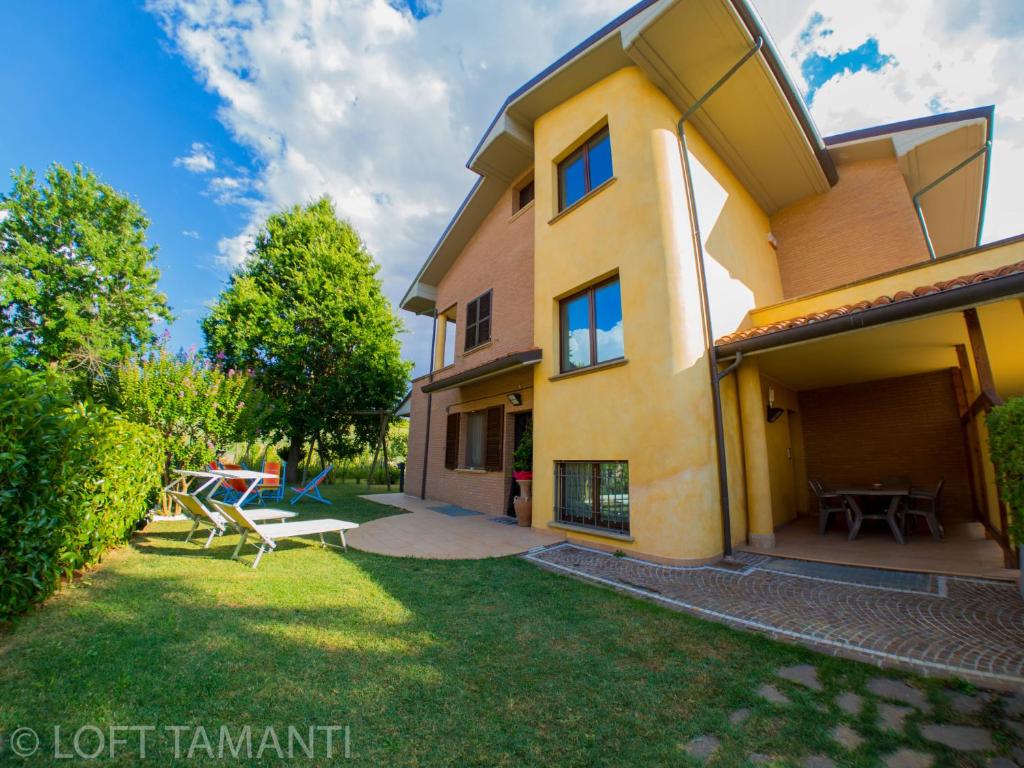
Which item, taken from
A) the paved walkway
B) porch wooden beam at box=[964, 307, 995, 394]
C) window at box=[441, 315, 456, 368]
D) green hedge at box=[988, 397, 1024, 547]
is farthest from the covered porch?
window at box=[441, 315, 456, 368]

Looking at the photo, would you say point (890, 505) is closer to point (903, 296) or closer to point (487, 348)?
point (903, 296)

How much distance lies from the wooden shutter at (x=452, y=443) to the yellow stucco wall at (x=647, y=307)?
13.9 ft

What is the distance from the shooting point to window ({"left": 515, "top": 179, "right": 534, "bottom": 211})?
10484 millimetres

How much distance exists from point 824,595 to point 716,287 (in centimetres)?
485

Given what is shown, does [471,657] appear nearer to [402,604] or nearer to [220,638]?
[402,604]

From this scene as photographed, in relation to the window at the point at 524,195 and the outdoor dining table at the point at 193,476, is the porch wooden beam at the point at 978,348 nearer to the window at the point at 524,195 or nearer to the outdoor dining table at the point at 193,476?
the window at the point at 524,195

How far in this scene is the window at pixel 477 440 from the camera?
9.55 meters

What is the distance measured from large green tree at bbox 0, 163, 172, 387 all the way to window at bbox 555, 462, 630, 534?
20.9 metres

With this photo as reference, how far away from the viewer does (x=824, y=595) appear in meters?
4.04

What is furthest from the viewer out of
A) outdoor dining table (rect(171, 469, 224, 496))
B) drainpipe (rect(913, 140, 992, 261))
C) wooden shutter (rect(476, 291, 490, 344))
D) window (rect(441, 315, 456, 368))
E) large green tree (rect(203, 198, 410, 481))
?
large green tree (rect(203, 198, 410, 481))

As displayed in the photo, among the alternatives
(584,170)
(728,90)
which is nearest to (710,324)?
(584,170)

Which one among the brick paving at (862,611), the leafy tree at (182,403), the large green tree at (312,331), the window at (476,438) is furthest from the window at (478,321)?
the large green tree at (312,331)

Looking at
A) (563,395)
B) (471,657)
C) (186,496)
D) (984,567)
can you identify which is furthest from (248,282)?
(984,567)
